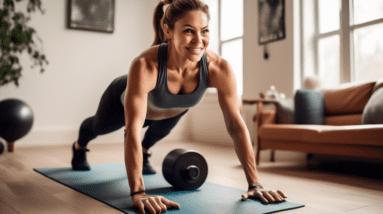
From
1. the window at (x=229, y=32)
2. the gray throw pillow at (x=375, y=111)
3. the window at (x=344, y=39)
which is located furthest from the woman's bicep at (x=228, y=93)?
the window at (x=229, y=32)

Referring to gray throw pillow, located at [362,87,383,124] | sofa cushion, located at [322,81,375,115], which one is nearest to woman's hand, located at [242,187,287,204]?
gray throw pillow, located at [362,87,383,124]

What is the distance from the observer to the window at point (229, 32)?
187 inches

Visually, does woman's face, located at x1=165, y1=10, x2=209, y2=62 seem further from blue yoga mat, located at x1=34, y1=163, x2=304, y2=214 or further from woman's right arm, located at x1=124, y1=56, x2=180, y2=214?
blue yoga mat, located at x1=34, y1=163, x2=304, y2=214

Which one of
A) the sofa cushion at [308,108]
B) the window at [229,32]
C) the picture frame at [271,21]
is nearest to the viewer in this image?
the sofa cushion at [308,108]

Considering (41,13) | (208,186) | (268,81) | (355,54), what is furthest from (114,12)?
(208,186)

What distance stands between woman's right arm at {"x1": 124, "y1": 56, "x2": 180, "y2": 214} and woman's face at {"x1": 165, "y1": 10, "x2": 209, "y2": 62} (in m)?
0.18

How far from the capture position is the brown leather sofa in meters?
2.08

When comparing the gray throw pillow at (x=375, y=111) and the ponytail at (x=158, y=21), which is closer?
the ponytail at (x=158, y=21)

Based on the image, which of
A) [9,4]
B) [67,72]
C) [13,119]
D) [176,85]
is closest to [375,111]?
[176,85]

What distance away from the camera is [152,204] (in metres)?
1.33

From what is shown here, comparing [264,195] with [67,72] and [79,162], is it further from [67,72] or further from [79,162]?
[67,72]

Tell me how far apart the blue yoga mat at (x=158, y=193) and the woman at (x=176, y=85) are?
0.07 meters

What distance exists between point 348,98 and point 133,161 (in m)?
2.19

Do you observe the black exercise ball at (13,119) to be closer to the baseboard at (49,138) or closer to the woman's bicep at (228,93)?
the baseboard at (49,138)
